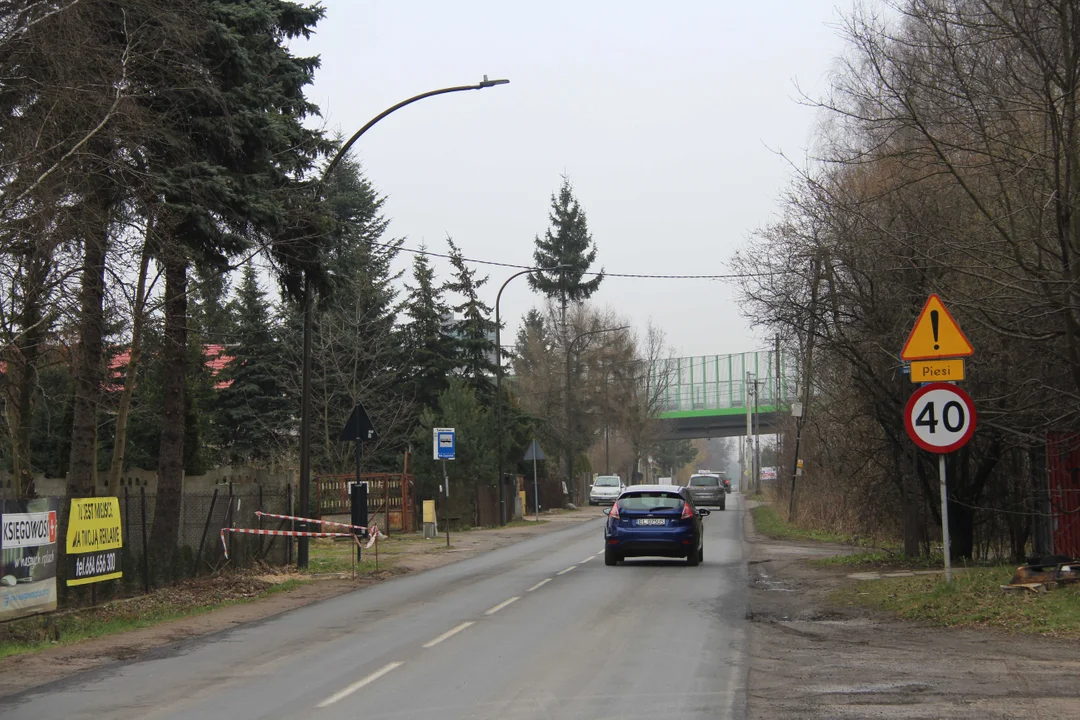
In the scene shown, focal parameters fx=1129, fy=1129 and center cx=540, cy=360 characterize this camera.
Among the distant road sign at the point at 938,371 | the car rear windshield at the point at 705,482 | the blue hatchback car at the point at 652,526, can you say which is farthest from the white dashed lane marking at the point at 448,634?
the car rear windshield at the point at 705,482

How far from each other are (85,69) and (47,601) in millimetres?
6310

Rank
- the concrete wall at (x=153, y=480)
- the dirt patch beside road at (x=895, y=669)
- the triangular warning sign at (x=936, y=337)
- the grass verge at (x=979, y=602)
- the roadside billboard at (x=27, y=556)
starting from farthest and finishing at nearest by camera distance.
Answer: the concrete wall at (x=153, y=480) → the triangular warning sign at (x=936, y=337) → the roadside billboard at (x=27, y=556) → the grass verge at (x=979, y=602) → the dirt patch beside road at (x=895, y=669)

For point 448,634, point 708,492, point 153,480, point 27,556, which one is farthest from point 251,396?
point 448,634

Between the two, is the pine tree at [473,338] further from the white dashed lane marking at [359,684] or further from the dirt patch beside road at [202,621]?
the white dashed lane marking at [359,684]

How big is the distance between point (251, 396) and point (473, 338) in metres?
13.0

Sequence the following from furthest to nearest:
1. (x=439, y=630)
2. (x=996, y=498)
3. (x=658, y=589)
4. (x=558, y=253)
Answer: (x=558, y=253), (x=996, y=498), (x=658, y=589), (x=439, y=630)

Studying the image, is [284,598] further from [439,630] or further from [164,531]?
[439,630]

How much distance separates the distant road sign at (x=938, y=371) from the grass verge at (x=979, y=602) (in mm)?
2595

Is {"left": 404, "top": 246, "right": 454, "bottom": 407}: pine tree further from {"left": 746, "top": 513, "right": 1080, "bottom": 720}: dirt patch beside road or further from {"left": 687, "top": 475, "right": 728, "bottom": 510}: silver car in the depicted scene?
{"left": 746, "top": 513, "right": 1080, "bottom": 720}: dirt patch beside road

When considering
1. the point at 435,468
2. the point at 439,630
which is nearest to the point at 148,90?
the point at 439,630

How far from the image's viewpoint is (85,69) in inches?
516

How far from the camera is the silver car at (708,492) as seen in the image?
190 ft

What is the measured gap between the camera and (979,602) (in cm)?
1297

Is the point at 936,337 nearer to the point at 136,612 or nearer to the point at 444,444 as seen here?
the point at 136,612
